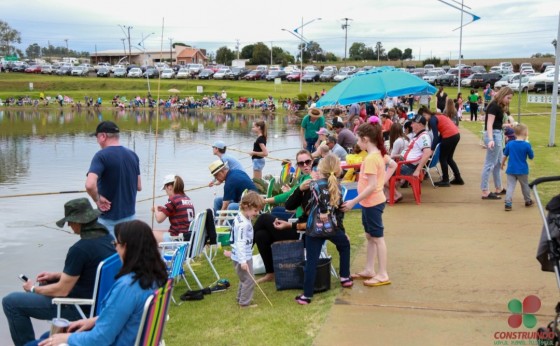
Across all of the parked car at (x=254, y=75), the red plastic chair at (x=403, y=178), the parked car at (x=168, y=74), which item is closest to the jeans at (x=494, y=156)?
the red plastic chair at (x=403, y=178)

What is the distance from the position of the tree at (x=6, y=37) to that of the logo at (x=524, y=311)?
161572 mm

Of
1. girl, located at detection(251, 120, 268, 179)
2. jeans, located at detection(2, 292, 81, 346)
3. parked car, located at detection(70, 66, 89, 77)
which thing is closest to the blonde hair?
jeans, located at detection(2, 292, 81, 346)

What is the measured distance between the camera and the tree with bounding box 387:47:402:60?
131000mm

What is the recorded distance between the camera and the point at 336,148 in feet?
38.5

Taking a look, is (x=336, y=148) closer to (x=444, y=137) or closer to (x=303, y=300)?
(x=444, y=137)

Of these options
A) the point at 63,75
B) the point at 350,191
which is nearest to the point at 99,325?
the point at 350,191

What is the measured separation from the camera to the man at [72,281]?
470cm

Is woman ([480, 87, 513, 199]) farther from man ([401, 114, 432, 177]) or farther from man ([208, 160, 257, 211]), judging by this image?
man ([208, 160, 257, 211])

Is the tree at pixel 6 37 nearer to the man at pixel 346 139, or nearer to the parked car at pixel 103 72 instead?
the parked car at pixel 103 72

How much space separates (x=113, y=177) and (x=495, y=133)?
644cm

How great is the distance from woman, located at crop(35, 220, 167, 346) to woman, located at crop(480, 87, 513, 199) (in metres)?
7.16

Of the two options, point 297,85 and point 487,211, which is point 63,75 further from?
point 487,211

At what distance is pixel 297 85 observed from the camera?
66.0 metres

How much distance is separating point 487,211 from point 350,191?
2228 millimetres
